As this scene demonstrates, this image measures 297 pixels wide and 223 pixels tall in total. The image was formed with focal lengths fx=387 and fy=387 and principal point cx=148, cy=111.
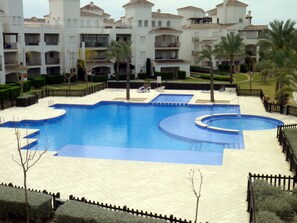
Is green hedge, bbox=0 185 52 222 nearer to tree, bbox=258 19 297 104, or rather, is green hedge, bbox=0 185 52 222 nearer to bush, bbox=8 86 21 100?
tree, bbox=258 19 297 104

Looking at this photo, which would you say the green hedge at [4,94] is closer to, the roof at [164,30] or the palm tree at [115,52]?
the palm tree at [115,52]

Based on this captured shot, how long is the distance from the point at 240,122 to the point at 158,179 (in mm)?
16986

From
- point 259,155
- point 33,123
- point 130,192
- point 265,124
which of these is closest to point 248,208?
point 130,192

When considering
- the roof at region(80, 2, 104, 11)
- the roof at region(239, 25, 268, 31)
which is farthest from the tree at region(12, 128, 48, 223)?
the roof at region(239, 25, 268, 31)

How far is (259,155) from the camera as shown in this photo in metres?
22.2

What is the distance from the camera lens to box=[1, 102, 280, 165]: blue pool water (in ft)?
79.2

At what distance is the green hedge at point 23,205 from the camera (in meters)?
13.2

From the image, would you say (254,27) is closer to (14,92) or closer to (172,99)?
(172,99)

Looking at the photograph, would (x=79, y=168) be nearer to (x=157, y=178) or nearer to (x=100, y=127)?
(x=157, y=178)

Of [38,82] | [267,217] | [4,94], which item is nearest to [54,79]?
[38,82]

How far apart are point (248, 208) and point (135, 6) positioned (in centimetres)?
5436

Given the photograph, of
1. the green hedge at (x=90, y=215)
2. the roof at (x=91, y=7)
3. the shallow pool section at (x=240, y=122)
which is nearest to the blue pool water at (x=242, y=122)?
the shallow pool section at (x=240, y=122)

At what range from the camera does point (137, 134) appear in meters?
29.8

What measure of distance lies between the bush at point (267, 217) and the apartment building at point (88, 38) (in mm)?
44184
